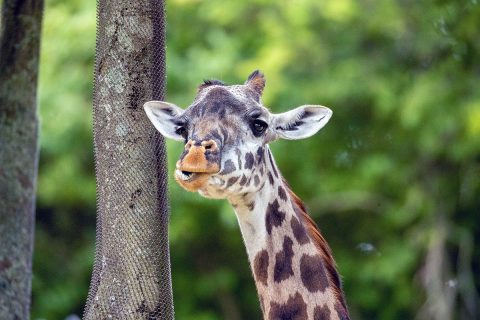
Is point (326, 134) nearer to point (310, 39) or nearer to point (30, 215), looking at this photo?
point (310, 39)

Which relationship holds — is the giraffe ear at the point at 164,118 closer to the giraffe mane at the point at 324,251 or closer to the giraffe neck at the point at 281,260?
the giraffe neck at the point at 281,260

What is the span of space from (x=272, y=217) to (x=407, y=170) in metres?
9.00

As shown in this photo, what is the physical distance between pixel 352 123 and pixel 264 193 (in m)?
9.21

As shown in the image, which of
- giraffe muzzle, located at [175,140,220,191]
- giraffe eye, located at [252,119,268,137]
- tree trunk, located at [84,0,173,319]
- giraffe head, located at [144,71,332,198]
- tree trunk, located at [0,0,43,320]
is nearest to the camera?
giraffe muzzle, located at [175,140,220,191]

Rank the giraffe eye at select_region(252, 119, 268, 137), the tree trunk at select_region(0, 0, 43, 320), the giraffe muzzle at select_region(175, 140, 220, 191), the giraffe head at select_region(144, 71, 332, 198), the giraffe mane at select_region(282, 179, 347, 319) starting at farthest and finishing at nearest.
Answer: the tree trunk at select_region(0, 0, 43, 320)
the giraffe mane at select_region(282, 179, 347, 319)
the giraffe eye at select_region(252, 119, 268, 137)
the giraffe head at select_region(144, 71, 332, 198)
the giraffe muzzle at select_region(175, 140, 220, 191)

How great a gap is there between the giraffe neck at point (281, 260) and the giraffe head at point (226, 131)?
13cm

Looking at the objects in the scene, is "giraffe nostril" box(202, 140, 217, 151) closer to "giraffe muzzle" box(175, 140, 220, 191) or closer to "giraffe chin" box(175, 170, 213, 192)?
"giraffe muzzle" box(175, 140, 220, 191)

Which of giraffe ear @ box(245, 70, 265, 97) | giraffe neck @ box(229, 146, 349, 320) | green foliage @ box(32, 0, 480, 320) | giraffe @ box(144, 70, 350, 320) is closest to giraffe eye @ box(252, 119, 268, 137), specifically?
giraffe @ box(144, 70, 350, 320)

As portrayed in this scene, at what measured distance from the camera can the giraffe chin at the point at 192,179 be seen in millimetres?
5594

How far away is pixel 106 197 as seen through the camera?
6.24 m

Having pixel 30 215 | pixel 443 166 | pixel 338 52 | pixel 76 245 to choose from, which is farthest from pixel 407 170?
pixel 30 215

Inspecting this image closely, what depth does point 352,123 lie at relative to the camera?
601 inches

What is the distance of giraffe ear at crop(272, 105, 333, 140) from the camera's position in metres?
6.23

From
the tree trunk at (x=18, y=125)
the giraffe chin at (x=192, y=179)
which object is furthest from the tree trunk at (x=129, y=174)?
the tree trunk at (x=18, y=125)
